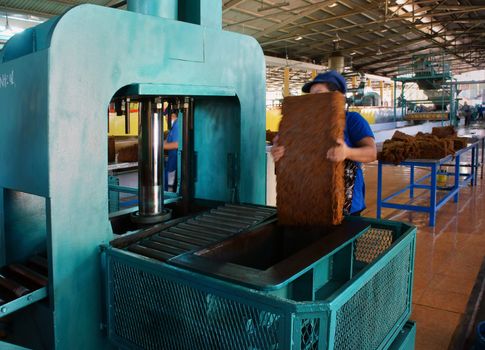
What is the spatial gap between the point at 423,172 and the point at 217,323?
815cm

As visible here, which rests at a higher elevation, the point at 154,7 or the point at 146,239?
the point at 154,7

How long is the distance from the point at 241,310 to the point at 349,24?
1229 centimetres

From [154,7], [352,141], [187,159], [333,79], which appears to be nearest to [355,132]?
[352,141]

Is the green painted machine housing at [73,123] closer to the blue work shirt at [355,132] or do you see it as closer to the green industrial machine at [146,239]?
the green industrial machine at [146,239]

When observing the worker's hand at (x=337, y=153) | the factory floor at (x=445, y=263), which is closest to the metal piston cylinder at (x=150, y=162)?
the worker's hand at (x=337, y=153)

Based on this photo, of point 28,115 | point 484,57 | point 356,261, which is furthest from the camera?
point 484,57

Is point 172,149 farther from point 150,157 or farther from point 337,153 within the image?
point 337,153

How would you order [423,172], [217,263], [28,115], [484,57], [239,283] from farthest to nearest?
1. [484,57]
2. [423,172]
3. [28,115]
4. [217,263]
5. [239,283]

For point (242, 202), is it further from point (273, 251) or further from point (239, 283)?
point (239, 283)

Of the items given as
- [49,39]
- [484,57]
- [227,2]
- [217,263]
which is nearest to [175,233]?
[217,263]

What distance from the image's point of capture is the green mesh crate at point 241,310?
86 cm

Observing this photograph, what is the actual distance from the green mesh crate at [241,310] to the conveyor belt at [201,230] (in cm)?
11

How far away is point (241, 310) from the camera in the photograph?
3.00ft

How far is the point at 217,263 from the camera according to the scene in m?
1.07
